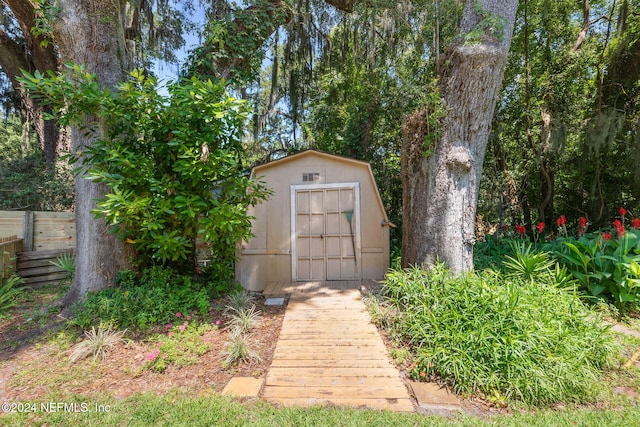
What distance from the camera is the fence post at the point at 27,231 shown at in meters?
5.27

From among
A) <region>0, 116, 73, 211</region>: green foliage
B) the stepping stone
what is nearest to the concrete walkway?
the stepping stone

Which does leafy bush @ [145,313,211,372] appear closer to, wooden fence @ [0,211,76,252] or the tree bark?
wooden fence @ [0,211,76,252]

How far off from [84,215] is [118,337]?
186 cm

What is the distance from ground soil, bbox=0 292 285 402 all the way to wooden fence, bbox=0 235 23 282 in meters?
1.93

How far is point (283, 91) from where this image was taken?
919cm

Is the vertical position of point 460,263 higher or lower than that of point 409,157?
lower

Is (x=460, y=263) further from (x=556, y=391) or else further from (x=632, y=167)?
(x=632, y=167)

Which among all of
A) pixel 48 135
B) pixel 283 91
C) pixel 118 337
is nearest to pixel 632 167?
pixel 283 91

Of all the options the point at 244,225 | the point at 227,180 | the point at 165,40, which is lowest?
the point at 244,225

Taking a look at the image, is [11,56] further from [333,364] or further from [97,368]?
[333,364]

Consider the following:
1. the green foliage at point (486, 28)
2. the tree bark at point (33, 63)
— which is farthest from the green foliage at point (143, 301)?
the tree bark at point (33, 63)

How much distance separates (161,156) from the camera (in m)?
3.69

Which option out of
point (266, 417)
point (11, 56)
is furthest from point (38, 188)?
point (266, 417)

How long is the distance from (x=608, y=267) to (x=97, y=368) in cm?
599
